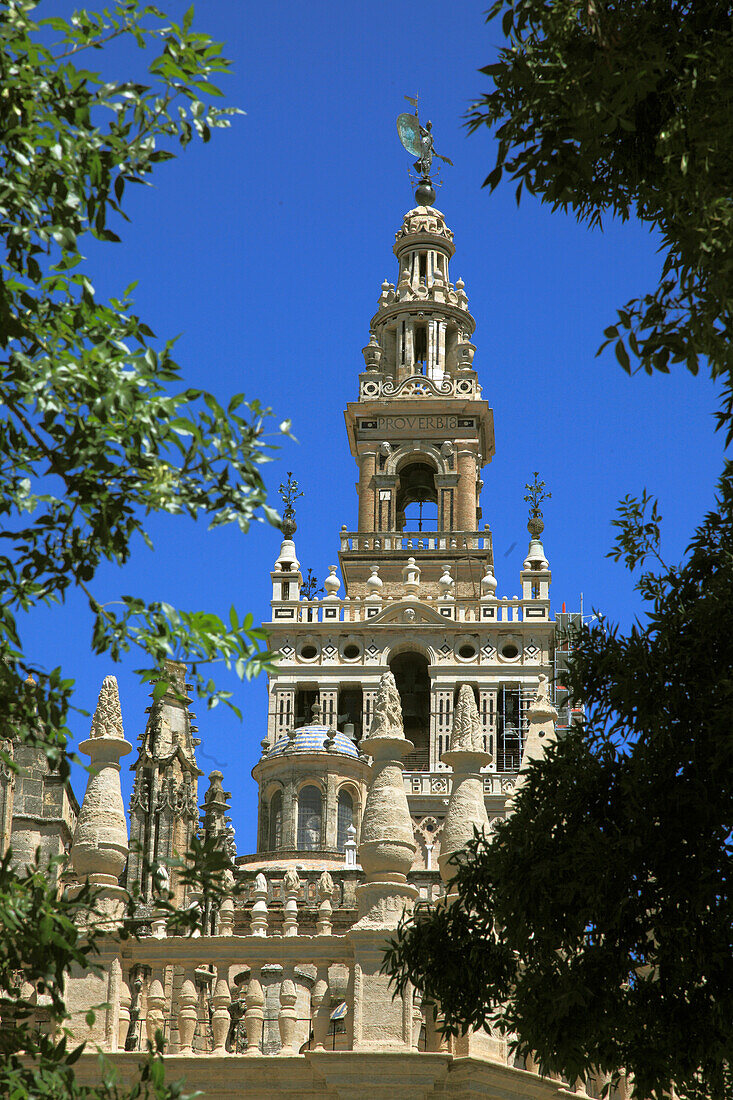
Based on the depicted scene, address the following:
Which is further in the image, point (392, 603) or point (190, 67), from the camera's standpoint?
point (392, 603)

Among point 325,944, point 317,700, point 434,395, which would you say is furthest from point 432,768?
point 325,944

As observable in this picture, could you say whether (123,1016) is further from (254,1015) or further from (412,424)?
(412,424)

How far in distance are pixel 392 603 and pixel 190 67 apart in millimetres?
56570

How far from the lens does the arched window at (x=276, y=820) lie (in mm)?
53250

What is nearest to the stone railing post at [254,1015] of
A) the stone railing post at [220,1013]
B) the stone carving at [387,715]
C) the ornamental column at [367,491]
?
the stone railing post at [220,1013]

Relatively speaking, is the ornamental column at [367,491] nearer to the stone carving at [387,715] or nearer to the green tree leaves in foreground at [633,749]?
the stone carving at [387,715]

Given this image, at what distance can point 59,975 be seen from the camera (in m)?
10.1

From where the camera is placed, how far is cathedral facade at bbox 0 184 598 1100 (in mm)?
16766

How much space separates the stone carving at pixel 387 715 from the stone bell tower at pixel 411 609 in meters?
34.1

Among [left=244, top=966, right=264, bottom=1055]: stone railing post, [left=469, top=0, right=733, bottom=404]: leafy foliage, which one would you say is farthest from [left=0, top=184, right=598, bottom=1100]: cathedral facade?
[left=469, top=0, right=733, bottom=404]: leafy foliage

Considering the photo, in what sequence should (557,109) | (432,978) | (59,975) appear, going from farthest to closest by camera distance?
(432,978) → (557,109) → (59,975)

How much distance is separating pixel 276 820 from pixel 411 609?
15.6 metres

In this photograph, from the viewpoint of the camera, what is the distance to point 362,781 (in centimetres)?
5356

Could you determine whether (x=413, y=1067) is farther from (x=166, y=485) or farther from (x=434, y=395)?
(x=434, y=395)
